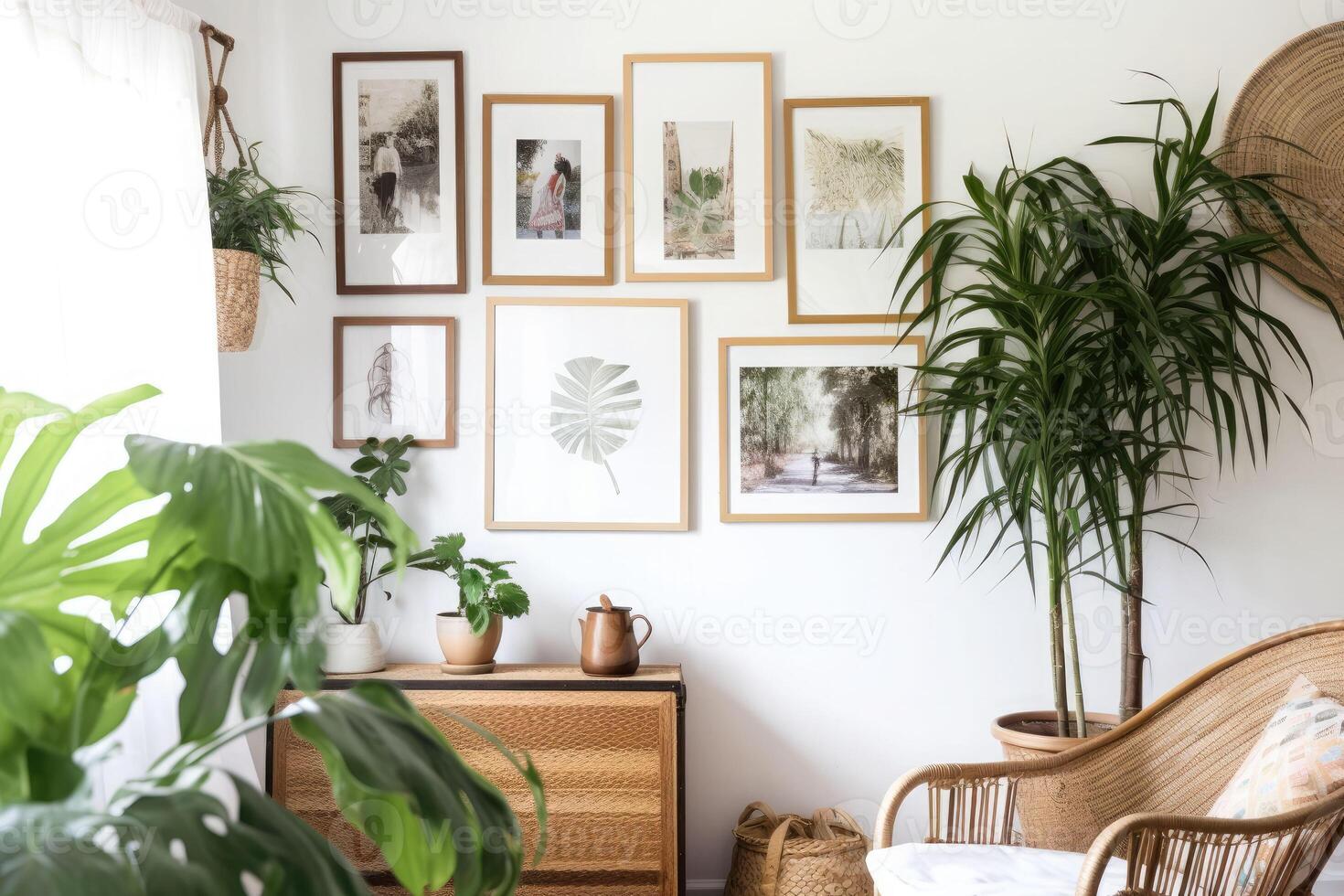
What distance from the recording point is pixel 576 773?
2359 millimetres

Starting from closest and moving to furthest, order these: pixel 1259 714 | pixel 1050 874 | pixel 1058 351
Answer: pixel 1050 874
pixel 1259 714
pixel 1058 351

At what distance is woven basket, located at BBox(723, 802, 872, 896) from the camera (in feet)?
7.82

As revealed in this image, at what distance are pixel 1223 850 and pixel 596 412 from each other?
1.75 meters

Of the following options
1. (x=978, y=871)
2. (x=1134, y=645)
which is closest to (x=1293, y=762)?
(x=978, y=871)

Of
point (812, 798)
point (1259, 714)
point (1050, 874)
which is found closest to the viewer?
point (1050, 874)

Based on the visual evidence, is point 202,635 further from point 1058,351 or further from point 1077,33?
point 1077,33

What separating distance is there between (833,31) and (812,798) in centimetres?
215

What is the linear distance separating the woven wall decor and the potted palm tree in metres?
0.10

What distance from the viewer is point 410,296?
2.76 metres

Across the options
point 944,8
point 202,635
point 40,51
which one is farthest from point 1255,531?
point 40,51

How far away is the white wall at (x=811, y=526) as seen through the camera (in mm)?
2721

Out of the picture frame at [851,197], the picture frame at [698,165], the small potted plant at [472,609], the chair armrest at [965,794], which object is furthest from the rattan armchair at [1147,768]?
the picture frame at [698,165]

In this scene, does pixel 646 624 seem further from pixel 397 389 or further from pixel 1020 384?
pixel 1020 384

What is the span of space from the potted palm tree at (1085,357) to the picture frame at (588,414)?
69cm
